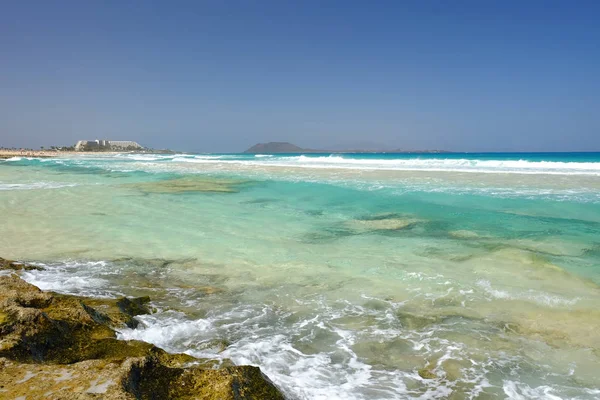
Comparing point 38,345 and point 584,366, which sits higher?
point 38,345

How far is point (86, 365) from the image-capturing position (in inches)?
101

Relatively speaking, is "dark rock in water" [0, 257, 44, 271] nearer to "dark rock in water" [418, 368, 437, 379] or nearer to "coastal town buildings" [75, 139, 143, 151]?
"dark rock in water" [418, 368, 437, 379]

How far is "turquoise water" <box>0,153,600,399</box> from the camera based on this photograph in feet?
11.9

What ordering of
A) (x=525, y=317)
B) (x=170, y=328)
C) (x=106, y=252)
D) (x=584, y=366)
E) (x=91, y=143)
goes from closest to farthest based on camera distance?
(x=584, y=366) < (x=170, y=328) < (x=525, y=317) < (x=106, y=252) < (x=91, y=143)

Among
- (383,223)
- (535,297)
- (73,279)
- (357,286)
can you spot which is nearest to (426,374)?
(357,286)

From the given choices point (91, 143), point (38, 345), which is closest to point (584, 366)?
point (38, 345)

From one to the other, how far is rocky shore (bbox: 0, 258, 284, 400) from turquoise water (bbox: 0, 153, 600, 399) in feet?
1.70

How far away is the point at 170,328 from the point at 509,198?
46.1 ft

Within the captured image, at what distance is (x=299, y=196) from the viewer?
1560cm

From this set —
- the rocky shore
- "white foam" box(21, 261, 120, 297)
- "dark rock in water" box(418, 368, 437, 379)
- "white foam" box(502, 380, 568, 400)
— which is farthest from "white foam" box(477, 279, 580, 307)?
"white foam" box(21, 261, 120, 297)

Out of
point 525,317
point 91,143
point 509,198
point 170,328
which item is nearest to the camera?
point 170,328

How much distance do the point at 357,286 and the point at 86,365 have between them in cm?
389

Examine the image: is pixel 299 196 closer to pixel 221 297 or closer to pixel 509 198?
pixel 509 198

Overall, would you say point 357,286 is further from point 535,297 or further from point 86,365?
point 86,365
